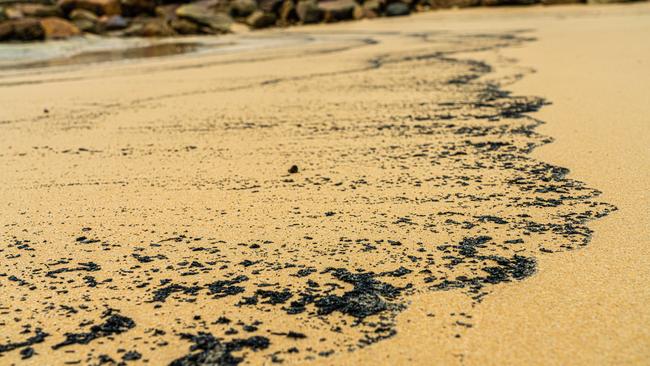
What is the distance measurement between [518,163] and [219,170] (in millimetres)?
1040

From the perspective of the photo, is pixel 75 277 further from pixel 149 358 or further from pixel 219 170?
pixel 219 170

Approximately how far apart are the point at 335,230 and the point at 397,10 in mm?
15721

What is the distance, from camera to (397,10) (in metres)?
16.7

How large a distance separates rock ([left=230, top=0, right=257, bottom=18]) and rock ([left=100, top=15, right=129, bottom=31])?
281cm

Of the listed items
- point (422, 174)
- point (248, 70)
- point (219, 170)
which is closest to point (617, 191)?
point (422, 174)

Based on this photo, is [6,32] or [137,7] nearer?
[6,32]

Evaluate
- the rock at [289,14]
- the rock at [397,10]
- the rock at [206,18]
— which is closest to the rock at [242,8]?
the rock at [289,14]

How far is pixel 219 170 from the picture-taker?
2.33 m

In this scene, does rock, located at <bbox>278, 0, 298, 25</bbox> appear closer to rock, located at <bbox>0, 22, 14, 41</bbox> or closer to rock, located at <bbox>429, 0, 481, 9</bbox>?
rock, located at <bbox>429, 0, 481, 9</bbox>

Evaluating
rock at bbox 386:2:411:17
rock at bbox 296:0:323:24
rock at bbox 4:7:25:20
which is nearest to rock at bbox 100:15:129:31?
rock at bbox 4:7:25:20

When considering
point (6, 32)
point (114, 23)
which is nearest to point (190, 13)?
point (114, 23)

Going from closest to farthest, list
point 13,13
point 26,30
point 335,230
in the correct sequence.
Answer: point 335,230 < point 26,30 < point 13,13

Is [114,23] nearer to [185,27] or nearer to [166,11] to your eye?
[166,11]

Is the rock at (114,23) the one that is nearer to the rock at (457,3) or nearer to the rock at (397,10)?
the rock at (397,10)
